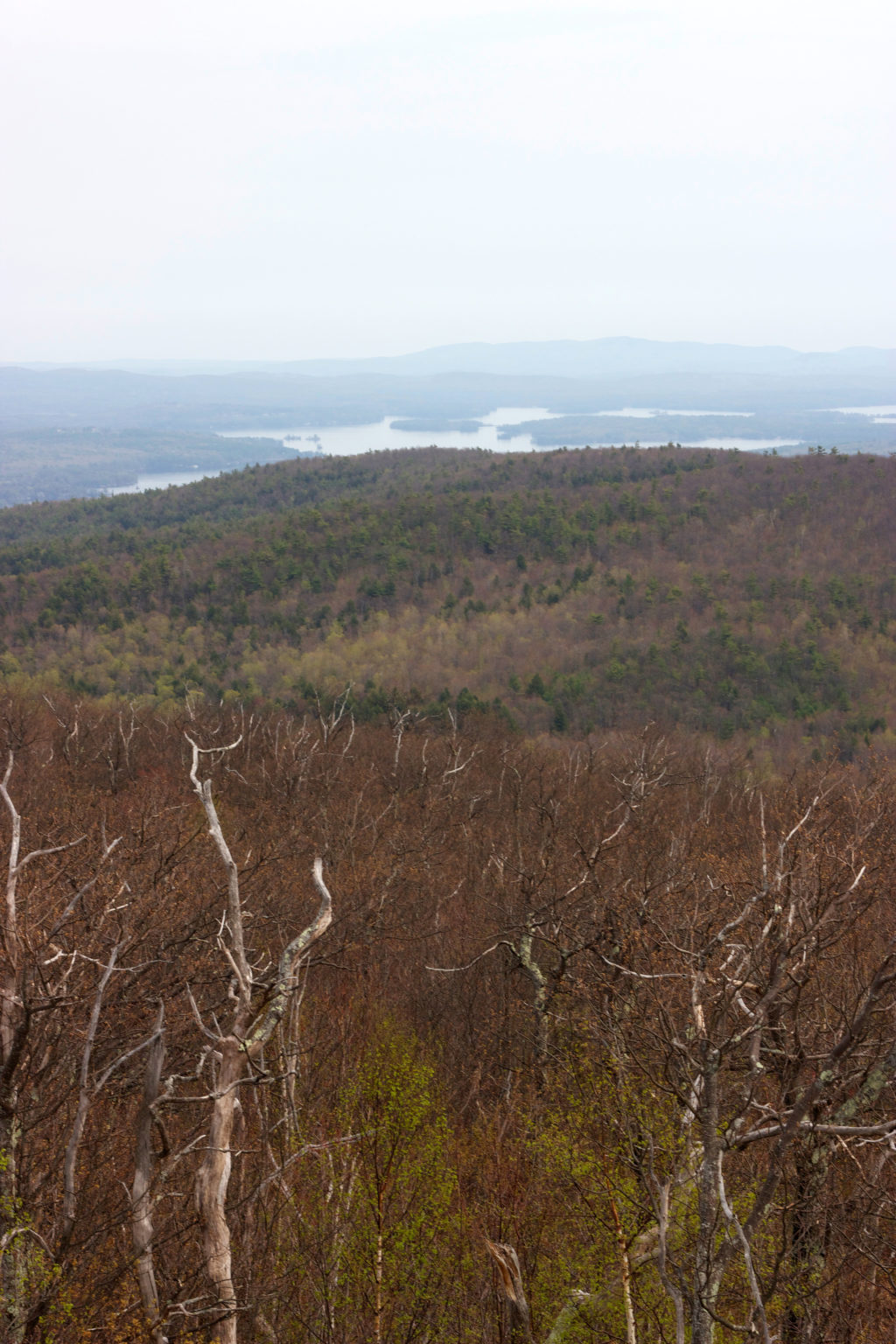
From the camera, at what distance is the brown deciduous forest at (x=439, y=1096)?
9.10 m

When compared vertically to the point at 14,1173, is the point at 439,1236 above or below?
below

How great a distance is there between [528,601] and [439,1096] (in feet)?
259

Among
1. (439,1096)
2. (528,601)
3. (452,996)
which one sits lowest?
(452,996)

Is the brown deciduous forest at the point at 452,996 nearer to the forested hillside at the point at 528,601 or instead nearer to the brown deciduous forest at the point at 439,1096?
the brown deciduous forest at the point at 439,1096

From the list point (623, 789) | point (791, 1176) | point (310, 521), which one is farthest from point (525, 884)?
point (310, 521)

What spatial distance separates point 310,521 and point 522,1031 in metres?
94.6

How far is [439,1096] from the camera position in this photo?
19.8 metres

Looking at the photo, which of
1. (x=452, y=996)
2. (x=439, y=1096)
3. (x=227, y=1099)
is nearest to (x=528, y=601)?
(x=452, y=996)

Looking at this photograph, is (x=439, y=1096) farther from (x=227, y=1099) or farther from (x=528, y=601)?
(x=528, y=601)

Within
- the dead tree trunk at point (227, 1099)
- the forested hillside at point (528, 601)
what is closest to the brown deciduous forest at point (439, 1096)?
the dead tree trunk at point (227, 1099)

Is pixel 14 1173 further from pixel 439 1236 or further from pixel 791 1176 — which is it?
pixel 791 1176

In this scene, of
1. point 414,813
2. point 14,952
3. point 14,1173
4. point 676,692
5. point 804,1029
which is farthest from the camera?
point 676,692

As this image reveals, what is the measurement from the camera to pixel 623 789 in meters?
38.6

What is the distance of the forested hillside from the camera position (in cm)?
7550
